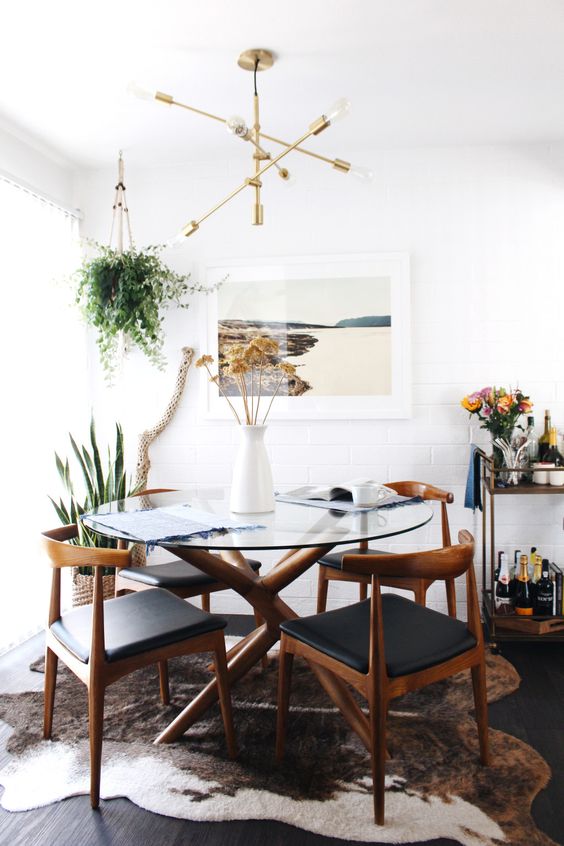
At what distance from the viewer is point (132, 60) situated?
104 inches

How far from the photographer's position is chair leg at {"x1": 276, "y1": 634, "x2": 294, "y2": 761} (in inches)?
86.6

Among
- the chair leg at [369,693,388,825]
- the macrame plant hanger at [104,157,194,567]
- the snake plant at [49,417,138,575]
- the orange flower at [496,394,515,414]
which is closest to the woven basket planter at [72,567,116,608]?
the snake plant at [49,417,138,575]

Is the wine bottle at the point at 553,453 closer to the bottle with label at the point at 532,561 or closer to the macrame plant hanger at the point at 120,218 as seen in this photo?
the bottle with label at the point at 532,561

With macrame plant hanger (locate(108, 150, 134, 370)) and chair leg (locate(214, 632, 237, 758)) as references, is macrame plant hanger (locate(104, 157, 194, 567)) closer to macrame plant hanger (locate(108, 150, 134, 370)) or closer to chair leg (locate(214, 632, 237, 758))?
macrame plant hanger (locate(108, 150, 134, 370))

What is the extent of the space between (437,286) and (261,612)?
207cm

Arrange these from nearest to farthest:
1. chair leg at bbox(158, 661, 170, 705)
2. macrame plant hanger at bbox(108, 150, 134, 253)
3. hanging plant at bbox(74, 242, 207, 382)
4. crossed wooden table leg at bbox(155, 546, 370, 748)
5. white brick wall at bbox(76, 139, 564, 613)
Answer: crossed wooden table leg at bbox(155, 546, 370, 748) → chair leg at bbox(158, 661, 170, 705) → hanging plant at bbox(74, 242, 207, 382) → white brick wall at bbox(76, 139, 564, 613) → macrame plant hanger at bbox(108, 150, 134, 253)

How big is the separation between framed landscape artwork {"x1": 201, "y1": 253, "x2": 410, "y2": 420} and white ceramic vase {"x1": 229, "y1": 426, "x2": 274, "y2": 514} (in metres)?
1.26

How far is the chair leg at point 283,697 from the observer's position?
86.6 inches

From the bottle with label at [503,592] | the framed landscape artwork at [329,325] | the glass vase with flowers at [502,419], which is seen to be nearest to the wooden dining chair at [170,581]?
the framed landscape artwork at [329,325]

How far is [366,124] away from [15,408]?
228 centimetres

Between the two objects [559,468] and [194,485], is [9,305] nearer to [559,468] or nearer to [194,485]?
[194,485]

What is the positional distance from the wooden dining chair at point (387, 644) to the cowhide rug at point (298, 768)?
0.35ft

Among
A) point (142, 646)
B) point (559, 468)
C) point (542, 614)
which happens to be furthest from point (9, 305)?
point (542, 614)

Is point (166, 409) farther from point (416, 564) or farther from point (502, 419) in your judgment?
point (416, 564)
